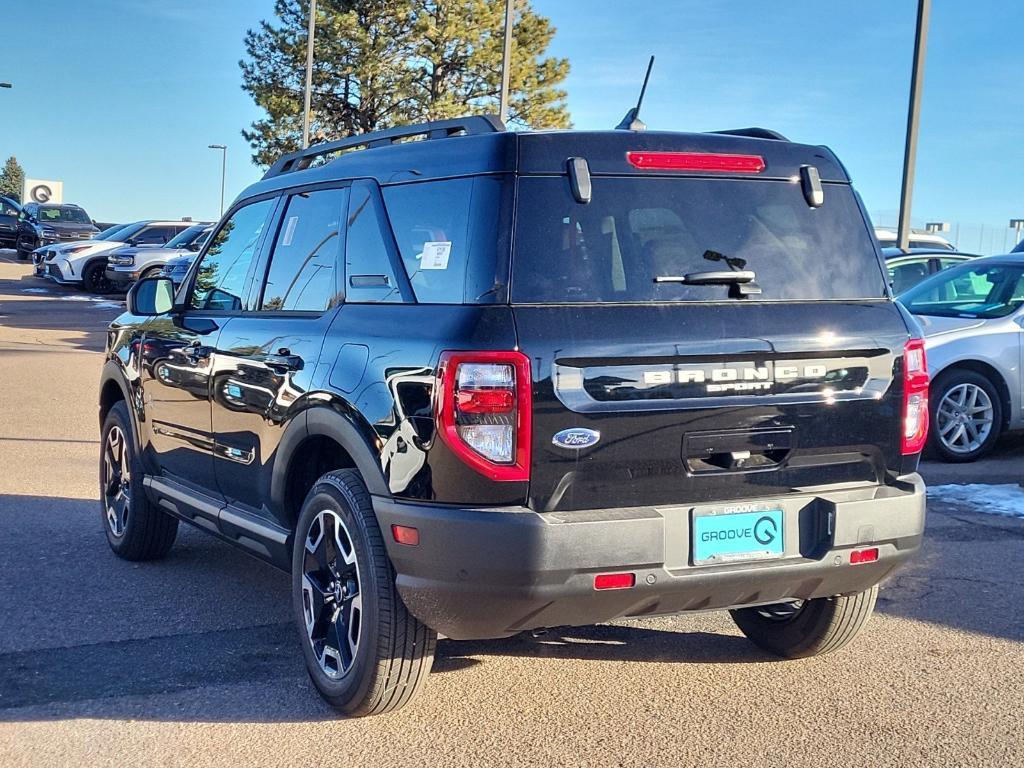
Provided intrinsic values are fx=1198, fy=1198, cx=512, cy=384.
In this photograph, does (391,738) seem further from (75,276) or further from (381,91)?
(381,91)

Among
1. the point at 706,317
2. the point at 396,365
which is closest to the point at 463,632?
the point at 396,365

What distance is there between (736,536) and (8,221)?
47608 millimetres

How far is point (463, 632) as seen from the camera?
12.3ft

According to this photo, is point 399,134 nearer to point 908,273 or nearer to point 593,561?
point 593,561

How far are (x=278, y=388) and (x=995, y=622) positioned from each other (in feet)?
10.8

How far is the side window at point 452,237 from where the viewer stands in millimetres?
3686

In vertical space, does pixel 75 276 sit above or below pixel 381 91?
below

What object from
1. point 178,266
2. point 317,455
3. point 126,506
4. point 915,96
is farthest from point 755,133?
point 178,266

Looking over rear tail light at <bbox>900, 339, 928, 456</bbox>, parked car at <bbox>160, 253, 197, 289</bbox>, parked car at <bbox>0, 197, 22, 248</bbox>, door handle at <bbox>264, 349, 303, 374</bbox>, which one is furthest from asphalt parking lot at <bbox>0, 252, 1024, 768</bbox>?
parked car at <bbox>0, 197, 22, 248</bbox>

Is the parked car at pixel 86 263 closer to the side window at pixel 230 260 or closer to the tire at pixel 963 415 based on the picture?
the tire at pixel 963 415

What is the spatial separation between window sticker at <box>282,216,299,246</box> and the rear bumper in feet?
5.15

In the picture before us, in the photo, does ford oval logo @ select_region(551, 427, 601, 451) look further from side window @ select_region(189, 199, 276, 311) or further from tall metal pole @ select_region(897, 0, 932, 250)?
tall metal pole @ select_region(897, 0, 932, 250)

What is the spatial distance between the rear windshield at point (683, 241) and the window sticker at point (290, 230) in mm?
1493

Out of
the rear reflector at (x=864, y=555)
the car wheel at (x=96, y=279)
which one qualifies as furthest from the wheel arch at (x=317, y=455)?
the car wheel at (x=96, y=279)
